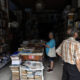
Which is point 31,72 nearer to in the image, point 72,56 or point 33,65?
point 33,65

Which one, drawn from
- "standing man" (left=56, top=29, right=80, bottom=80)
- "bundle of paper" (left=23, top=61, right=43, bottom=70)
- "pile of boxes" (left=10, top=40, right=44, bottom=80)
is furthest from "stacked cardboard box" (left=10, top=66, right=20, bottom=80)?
"standing man" (left=56, top=29, right=80, bottom=80)

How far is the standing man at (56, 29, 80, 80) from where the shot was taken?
1931mm

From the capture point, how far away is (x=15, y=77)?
2.55m

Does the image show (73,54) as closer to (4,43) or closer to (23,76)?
(23,76)

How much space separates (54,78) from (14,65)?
1092 millimetres

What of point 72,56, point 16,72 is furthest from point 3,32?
point 72,56

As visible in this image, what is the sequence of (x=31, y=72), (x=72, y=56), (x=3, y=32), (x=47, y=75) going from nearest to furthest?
(x=72, y=56) → (x=31, y=72) → (x=47, y=75) → (x=3, y=32)

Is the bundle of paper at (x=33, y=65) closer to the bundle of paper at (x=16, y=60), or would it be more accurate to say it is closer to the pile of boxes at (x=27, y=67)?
the pile of boxes at (x=27, y=67)

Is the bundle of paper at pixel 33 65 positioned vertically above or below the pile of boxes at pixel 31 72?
above

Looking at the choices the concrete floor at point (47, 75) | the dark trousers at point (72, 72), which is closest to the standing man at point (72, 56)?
the dark trousers at point (72, 72)

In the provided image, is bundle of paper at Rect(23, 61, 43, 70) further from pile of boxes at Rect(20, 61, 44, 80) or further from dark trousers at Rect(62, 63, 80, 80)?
dark trousers at Rect(62, 63, 80, 80)

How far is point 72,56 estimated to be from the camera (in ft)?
6.50

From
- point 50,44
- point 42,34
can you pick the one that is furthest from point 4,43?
point 42,34

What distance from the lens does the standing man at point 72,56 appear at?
1.93 metres
